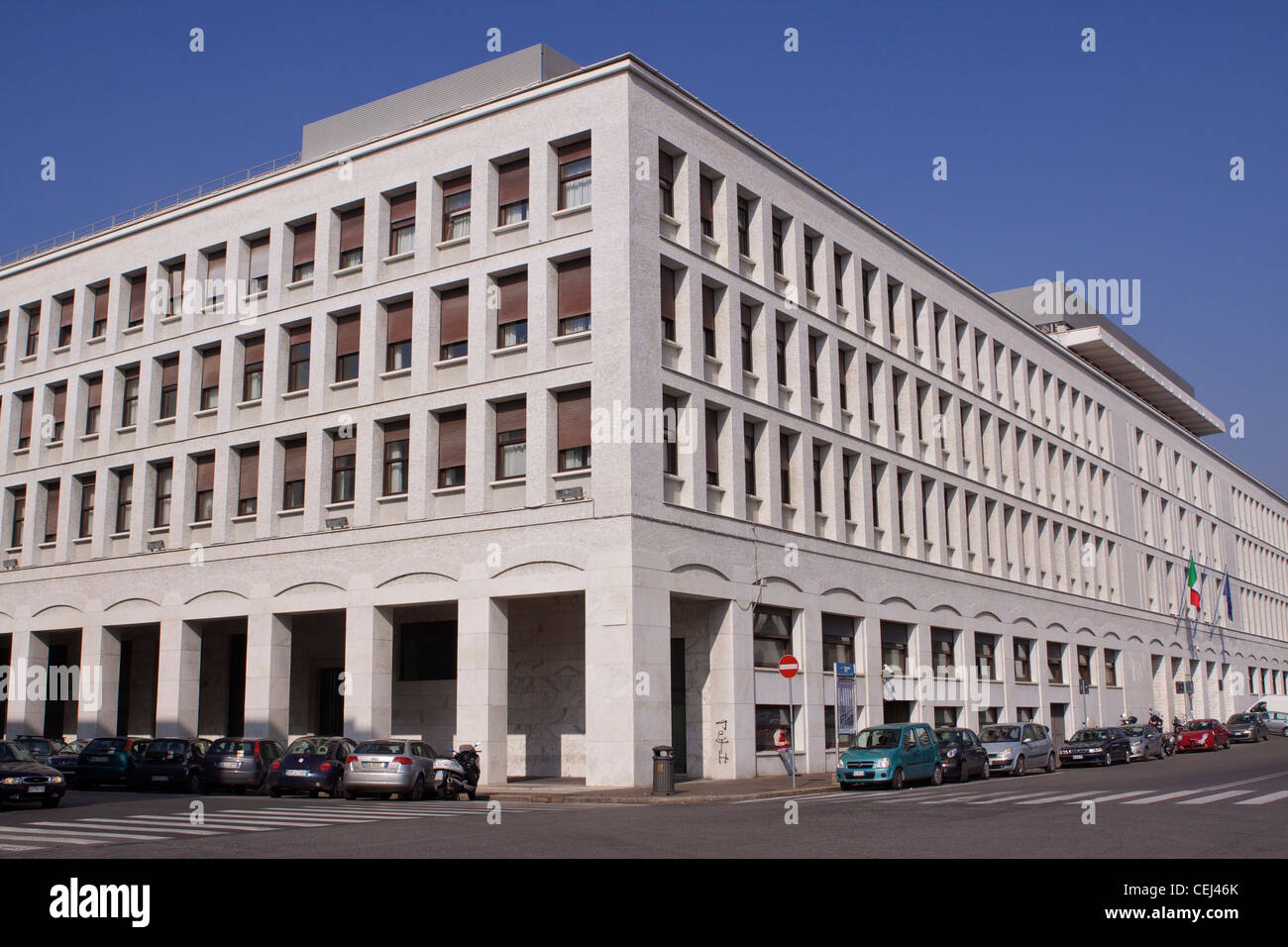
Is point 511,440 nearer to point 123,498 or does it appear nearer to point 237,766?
point 237,766

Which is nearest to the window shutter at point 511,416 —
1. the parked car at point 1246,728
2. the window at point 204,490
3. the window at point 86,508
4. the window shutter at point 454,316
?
the window shutter at point 454,316

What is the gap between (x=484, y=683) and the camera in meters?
31.0

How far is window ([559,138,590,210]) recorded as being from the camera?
32.7 meters

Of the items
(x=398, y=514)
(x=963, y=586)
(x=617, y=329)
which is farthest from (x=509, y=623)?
(x=963, y=586)

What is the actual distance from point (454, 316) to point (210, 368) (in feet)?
35.0

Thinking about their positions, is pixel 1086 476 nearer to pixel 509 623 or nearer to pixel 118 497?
pixel 509 623

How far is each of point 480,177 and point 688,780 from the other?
17712 millimetres

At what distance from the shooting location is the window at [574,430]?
31.0 m

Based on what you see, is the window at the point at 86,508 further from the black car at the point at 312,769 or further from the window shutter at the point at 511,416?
the black car at the point at 312,769

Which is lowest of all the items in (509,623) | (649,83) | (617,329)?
(509,623)

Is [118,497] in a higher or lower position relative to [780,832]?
higher

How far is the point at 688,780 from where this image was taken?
103ft

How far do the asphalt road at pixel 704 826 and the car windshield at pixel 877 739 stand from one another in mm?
2436

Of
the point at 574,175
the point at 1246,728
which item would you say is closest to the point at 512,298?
the point at 574,175
